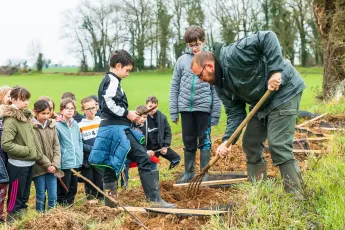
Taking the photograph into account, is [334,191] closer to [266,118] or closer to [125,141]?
[266,118]

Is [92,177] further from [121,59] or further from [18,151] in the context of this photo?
[121,59]

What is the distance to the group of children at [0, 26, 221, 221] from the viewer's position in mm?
4961

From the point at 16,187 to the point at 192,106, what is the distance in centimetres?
244

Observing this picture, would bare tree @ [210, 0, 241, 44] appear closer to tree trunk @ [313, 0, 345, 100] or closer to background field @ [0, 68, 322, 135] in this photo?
background field @ [0, 68, 322, 135]

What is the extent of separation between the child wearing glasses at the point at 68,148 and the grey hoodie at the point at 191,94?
1373 millimetres

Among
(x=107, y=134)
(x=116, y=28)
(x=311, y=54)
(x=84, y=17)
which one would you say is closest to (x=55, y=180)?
(x=107, y=134)

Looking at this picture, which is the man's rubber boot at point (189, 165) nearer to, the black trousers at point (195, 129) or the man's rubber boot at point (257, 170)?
the black trousers at point (195, 129)

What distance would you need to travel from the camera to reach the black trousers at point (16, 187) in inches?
202

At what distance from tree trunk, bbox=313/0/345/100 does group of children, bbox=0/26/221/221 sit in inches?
339

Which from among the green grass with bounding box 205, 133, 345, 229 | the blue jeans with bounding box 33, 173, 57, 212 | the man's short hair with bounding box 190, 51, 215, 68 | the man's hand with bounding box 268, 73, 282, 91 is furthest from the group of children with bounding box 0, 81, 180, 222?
the green grass with bounding box 205, 133, 345, 229

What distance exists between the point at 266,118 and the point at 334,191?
99 centimetres

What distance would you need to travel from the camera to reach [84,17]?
6538cm

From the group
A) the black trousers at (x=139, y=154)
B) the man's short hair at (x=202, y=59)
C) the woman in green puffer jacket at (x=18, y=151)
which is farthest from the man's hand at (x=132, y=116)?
the woman in green puffer jacket at (x=18, y=151)

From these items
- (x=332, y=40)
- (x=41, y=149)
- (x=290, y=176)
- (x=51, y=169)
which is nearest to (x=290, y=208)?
(x=290, y=176)
